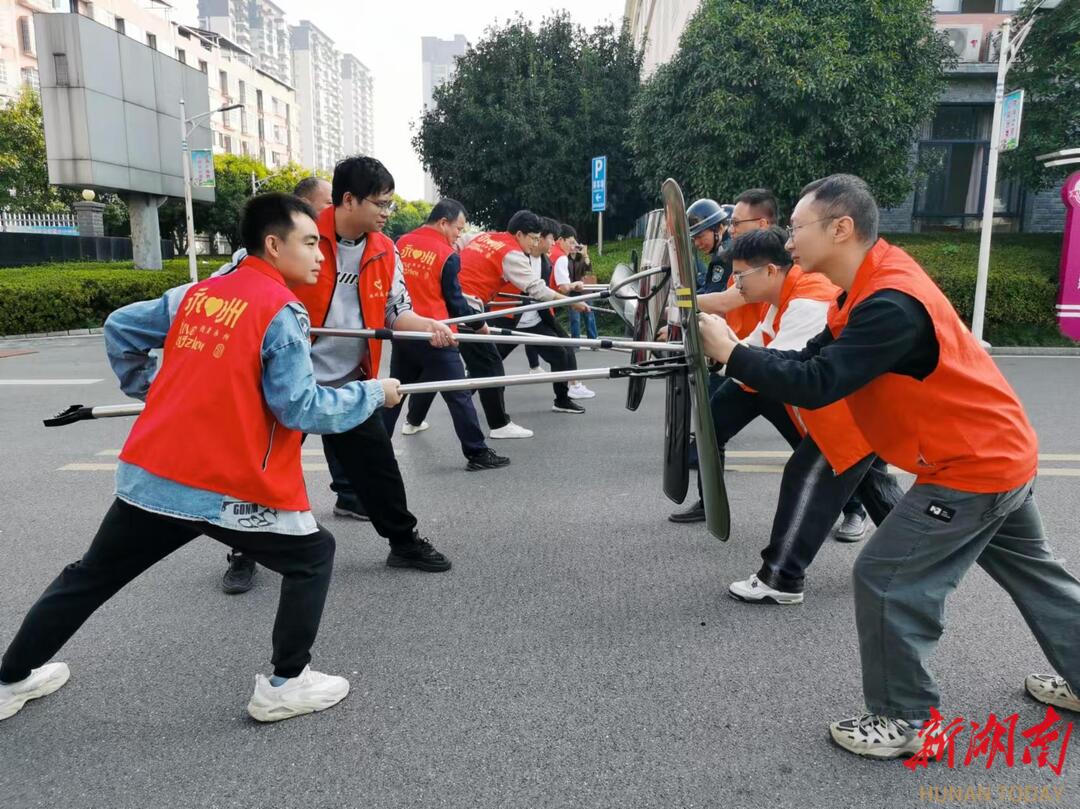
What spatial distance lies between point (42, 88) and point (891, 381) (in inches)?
854

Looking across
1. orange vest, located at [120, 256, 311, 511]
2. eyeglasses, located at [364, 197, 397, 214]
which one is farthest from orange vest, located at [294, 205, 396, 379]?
orange vest, located at [120, 256, 311, 511]

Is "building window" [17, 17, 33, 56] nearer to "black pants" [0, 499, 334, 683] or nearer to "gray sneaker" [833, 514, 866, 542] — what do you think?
"black pants" [0, 499, 334, 683]

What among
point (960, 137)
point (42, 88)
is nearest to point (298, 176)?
point (42, 88)

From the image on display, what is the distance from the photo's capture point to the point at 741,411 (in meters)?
4.08

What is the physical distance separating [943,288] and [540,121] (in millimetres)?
12042

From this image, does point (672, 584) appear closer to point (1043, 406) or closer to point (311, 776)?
point (311, 776)

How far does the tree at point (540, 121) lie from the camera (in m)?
21.5

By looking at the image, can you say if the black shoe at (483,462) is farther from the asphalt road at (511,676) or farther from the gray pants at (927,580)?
the gray pants at (927,580)

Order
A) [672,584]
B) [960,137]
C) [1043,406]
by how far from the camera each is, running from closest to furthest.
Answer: [672,584], [1043,406], [960,137]

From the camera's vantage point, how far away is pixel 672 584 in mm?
3463

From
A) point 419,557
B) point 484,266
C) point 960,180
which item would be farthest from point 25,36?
point 419,557

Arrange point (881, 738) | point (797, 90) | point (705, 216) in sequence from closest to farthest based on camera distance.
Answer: point (881, 738)
point (705, 216)
point (797, 90)

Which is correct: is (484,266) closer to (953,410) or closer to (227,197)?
(953,410)

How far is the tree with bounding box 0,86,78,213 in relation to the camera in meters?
28.9
